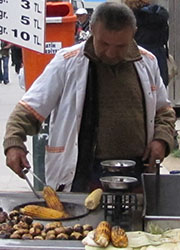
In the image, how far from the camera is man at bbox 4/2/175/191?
12.3 ft

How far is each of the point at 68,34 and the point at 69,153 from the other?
2241mm

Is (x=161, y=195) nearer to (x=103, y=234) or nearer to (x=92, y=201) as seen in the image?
(x=92, y=201)

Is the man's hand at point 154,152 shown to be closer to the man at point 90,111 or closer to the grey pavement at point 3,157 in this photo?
the man at point 90,111

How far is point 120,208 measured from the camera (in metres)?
2.95

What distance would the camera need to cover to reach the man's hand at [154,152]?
12.5 feet

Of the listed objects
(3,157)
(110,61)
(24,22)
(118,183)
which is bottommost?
(3,157)

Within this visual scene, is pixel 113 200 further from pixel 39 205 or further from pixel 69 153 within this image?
pixel 69 153

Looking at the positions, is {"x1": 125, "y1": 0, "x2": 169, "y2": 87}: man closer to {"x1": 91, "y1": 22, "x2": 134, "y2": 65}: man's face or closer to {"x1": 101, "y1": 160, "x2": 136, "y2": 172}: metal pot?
{"x1": 91, "y1": 22, "x2": 134, "y2": 65}: man's face

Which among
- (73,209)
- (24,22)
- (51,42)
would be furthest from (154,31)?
(73,209)

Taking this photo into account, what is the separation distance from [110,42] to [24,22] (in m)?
1.59

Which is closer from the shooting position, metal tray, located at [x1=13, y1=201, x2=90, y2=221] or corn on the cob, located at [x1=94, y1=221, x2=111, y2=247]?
corn on the cob, located at [x1=94, y1=221, x2=111, y2=247]

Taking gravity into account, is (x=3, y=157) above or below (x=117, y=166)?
below

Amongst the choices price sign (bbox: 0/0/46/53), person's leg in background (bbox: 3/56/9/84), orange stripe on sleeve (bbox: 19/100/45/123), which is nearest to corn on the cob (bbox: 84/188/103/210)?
orange stripe on sleeve (bbox: 19/100/45/123)

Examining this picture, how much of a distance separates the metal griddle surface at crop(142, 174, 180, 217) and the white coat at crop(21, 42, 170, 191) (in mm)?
643
